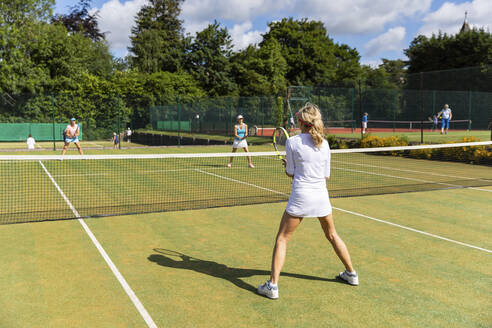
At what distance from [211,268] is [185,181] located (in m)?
7.19

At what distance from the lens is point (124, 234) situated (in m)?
6.73

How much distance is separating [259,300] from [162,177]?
366 inches

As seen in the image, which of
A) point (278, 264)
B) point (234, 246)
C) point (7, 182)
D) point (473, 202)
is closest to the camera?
point (278, 264)

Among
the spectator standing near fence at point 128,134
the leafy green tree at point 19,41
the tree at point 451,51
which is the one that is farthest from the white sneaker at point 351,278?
the tree at point 451,51

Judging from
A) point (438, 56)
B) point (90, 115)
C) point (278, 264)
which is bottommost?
point (278, 264)

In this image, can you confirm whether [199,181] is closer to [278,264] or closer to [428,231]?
[428,231]

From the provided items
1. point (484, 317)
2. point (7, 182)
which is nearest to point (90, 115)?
point (7, 182)

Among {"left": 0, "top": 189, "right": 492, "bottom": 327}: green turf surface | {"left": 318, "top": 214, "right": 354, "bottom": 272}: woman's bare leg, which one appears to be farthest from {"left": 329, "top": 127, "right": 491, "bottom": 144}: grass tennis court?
{"left": 318, "top": 214, "right": 354, "bottom": 272}: woman's bare leg

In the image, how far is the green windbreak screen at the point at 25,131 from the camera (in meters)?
27.5

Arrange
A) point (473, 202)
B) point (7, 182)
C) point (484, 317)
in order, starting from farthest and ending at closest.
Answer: point (7, 182), point (473, 202), point (484, 317)

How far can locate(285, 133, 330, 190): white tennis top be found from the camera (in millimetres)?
4180

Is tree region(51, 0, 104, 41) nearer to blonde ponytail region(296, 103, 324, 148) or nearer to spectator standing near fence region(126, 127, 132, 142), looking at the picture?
spectator standing near fence region(126, 127, 132, 142)

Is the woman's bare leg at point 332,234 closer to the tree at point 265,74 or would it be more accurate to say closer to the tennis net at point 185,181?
the tennis net at point 185,181

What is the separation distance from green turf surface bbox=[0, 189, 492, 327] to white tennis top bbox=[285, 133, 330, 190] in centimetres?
115
